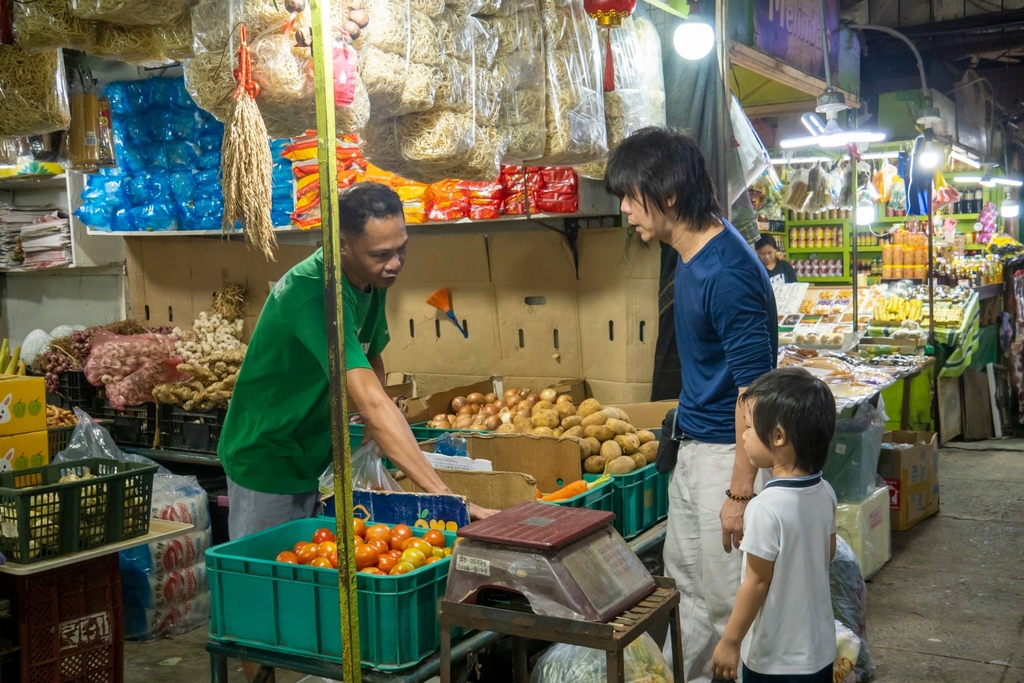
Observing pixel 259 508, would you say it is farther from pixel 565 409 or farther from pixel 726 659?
pixel 565 409

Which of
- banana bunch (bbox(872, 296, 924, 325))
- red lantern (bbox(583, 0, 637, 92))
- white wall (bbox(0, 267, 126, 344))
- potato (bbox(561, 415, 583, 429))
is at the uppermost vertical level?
red lantern (bbox(583, 0, 637, 92))

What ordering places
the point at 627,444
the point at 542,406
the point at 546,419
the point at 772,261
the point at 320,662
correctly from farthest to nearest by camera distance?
the point at 772,261
the point at 542,406
the point at 546,419
the point at 627,444
the point at 320,662

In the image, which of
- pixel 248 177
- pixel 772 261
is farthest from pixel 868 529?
pixel 248 177

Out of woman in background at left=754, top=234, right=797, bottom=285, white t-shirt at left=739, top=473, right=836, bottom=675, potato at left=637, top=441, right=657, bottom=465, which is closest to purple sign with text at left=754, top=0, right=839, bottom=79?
woman in background at left=754, top=234, right=797, bottom=285

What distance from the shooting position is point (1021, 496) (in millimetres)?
6781

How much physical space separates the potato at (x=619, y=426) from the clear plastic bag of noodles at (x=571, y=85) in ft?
3.63

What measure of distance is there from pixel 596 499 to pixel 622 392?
1.91m

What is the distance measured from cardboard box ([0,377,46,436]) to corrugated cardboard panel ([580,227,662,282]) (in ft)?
9.25

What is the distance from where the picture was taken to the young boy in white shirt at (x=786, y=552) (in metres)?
2.27

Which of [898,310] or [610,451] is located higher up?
[898,310]

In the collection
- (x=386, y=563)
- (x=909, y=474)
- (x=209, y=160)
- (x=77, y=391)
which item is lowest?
(x=909, y=474)

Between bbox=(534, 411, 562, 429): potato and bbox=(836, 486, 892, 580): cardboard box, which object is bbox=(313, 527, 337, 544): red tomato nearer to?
bbox=(534, 411, 562, 429): potato

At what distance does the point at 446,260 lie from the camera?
577 cm

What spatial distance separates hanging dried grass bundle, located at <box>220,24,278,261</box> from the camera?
1988 mm
